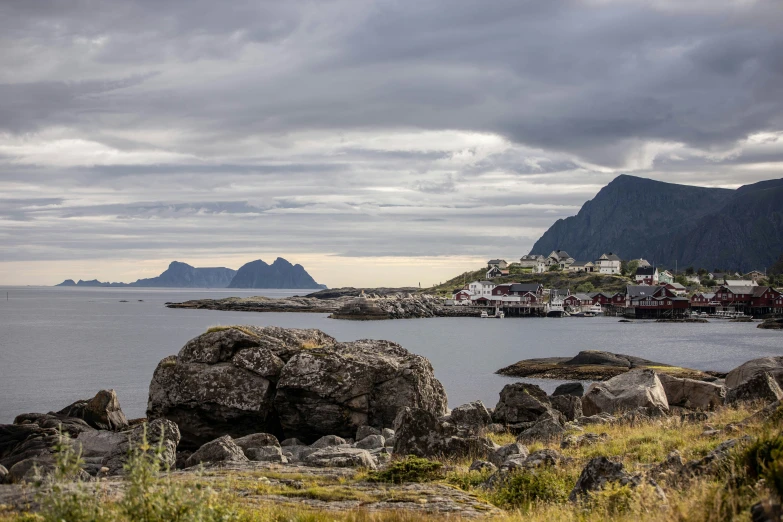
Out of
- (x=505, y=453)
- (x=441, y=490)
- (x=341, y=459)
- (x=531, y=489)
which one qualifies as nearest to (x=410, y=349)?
(x=341, y=459)

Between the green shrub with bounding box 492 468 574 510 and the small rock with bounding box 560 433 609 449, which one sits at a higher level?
the green shrub with bounding box 492 468 574 510

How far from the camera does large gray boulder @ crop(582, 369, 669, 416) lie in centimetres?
2798

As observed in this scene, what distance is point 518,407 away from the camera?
93.0ft

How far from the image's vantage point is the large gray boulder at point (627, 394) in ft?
91.8

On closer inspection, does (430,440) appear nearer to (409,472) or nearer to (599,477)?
(409,472)

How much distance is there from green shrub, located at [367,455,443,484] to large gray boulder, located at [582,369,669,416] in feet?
48.8

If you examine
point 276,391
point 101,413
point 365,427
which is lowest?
point 101,413

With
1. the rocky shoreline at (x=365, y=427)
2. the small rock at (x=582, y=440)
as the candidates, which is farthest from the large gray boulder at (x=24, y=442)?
the small rock at (x=582, y=440)

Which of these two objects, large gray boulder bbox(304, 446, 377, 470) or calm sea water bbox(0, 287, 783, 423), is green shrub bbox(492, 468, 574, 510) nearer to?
large gray boulder bbox(304, 446, 377, 470)

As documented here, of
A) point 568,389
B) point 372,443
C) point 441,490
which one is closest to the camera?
point 441,490

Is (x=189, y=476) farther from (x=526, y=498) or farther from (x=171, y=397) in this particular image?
(x=171, y=397)

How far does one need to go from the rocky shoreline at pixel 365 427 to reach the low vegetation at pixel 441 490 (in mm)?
107

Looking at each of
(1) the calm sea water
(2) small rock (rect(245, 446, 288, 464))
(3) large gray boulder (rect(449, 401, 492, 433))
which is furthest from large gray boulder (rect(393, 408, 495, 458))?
(1) the calm sea water

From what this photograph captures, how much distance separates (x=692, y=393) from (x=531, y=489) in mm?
21525
